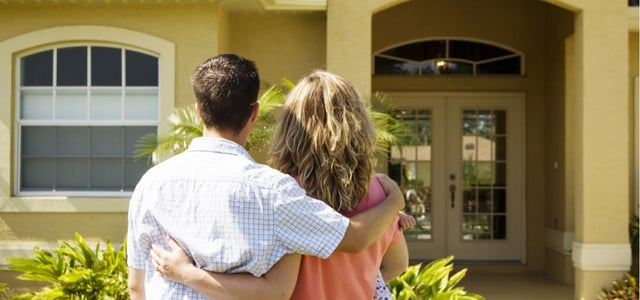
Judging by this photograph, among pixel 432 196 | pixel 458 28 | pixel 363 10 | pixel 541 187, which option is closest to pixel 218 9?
pixel 363 10

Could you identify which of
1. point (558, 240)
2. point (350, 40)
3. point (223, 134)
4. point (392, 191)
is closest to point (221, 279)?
point (223, 134)

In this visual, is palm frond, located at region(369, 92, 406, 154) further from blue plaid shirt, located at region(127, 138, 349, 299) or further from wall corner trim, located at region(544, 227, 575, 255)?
blue plaid shirt, located at region(127, 138, 349, 299)

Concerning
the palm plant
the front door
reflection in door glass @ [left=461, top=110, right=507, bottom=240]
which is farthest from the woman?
reflection in door glass @ [left=461, top=110, right=507, bottom=240]

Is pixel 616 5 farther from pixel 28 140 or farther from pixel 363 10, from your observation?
pixel 28 140

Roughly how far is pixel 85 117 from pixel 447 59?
533 cm

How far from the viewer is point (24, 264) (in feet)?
22.6

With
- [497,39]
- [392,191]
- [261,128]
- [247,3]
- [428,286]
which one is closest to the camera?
[392,191]

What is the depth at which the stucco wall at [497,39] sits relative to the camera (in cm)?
1072

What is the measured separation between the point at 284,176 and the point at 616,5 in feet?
22.5

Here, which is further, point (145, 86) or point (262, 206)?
point (145, 86)

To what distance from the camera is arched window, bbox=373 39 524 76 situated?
10.8 metres

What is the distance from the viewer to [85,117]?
26.6 ft

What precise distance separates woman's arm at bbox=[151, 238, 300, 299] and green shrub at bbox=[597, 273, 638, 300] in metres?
6.44

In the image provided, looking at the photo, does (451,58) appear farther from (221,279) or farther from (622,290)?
(221,279)
